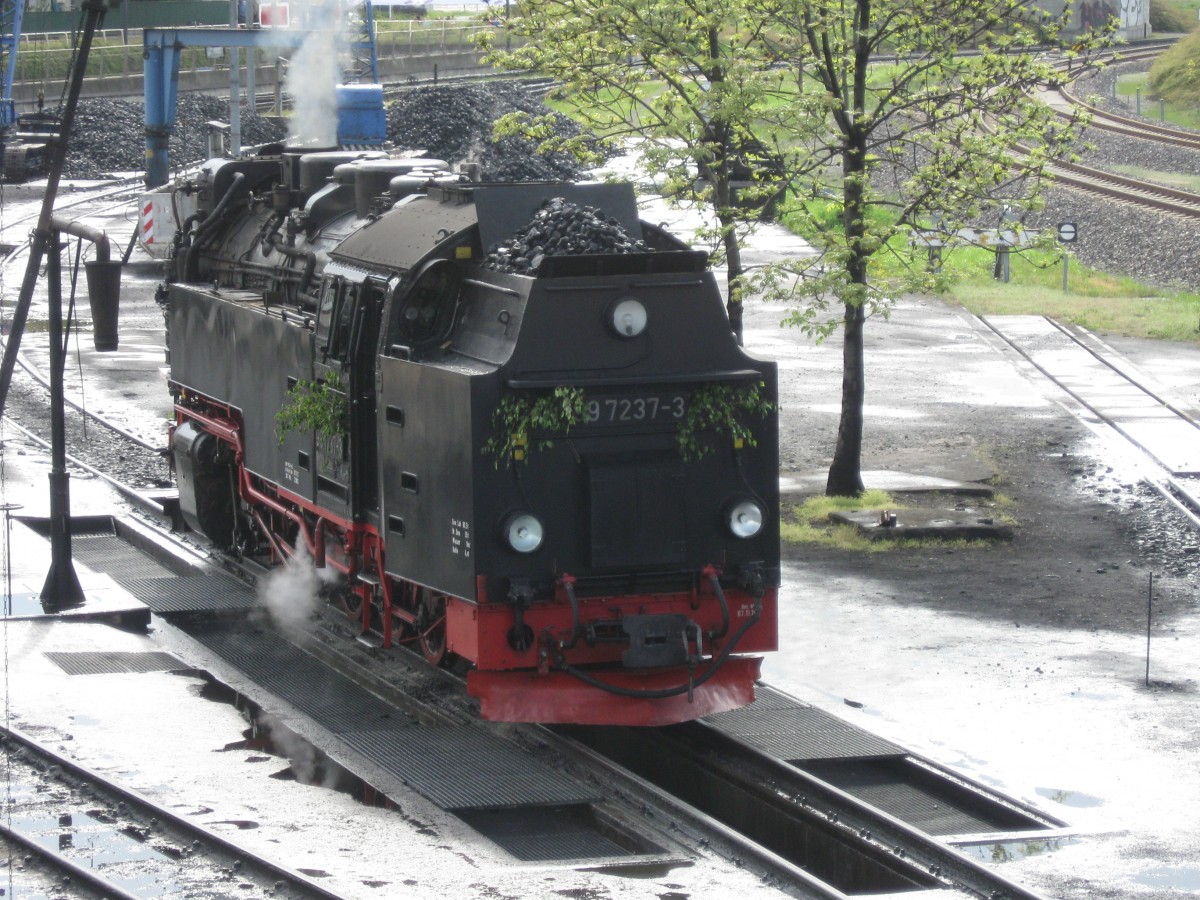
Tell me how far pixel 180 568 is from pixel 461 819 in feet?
23.3

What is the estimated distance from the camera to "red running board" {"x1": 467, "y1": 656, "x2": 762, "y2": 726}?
1032 cm

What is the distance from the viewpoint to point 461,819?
9625mm

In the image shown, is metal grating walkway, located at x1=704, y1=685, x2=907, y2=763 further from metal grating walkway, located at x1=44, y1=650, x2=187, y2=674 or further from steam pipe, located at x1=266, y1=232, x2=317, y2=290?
steam pipe, located at x1=266, y1=232, x2=317, y2=290

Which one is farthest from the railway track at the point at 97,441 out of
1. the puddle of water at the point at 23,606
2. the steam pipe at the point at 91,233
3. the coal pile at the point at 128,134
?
the coal pile at the point at 128,134

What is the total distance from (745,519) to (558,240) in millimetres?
2038

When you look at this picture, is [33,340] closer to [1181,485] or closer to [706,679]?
[1181,485]

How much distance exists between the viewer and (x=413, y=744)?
10922 mm

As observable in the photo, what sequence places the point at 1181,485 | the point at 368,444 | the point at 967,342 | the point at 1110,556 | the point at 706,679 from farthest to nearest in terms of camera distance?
the point at 967,342 → the point at 1181,485 → the point at 1110,556 → the point at 368,444 → the point at 706,679

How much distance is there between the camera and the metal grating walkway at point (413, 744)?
9.88m

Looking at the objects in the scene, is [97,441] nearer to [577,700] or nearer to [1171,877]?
[577,700]

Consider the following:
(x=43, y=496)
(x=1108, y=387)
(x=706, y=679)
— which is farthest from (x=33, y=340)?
(x=706, y=679)

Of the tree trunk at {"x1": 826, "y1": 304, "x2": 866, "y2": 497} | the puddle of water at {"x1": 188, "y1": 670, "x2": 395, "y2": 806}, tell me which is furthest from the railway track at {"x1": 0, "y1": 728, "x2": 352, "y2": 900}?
the tree trunk at {"x1": 826, "y1": 304, "x2": 866, "y2": 497}

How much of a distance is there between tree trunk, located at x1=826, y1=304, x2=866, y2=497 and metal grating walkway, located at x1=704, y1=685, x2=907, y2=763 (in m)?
6.01

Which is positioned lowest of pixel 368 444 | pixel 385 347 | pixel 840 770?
pixel 840 770
